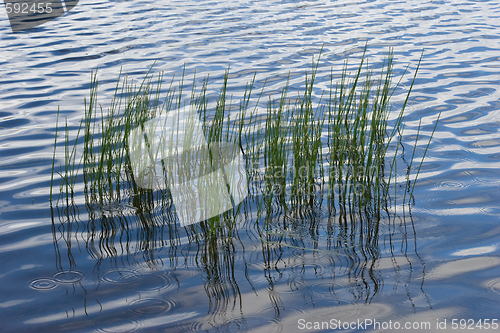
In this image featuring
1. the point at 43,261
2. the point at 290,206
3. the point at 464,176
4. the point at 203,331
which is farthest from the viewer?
the point at 464,176

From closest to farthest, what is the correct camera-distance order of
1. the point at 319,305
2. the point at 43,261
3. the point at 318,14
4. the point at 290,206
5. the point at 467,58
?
the point at 319,305 → the point at 43,261 → the point at 290,206 → the point at 467,58 → the point at 318,14

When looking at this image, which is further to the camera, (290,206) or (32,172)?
(32,172)

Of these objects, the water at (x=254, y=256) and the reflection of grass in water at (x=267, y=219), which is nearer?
the water at (x=254, y=256)

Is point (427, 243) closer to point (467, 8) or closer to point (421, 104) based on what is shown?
point (421, 104)

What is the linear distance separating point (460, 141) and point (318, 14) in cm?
536

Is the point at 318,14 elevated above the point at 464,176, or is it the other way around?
the point at 318,14

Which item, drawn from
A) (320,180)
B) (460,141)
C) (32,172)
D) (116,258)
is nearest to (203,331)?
(116,258)

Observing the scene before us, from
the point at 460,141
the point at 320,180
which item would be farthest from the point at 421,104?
the point at 320,180

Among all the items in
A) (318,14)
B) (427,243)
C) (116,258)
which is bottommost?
(427,243)

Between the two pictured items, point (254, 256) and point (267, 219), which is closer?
point (254, 256)

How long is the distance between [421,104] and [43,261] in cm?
324

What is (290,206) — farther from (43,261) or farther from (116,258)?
(43,261)

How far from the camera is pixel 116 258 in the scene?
6.72 ft

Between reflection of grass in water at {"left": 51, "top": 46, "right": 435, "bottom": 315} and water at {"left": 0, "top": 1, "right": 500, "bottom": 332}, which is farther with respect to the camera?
reflection of grass in water at {"left": 51, "top": 46, "right": 435, "bottom": 315}
